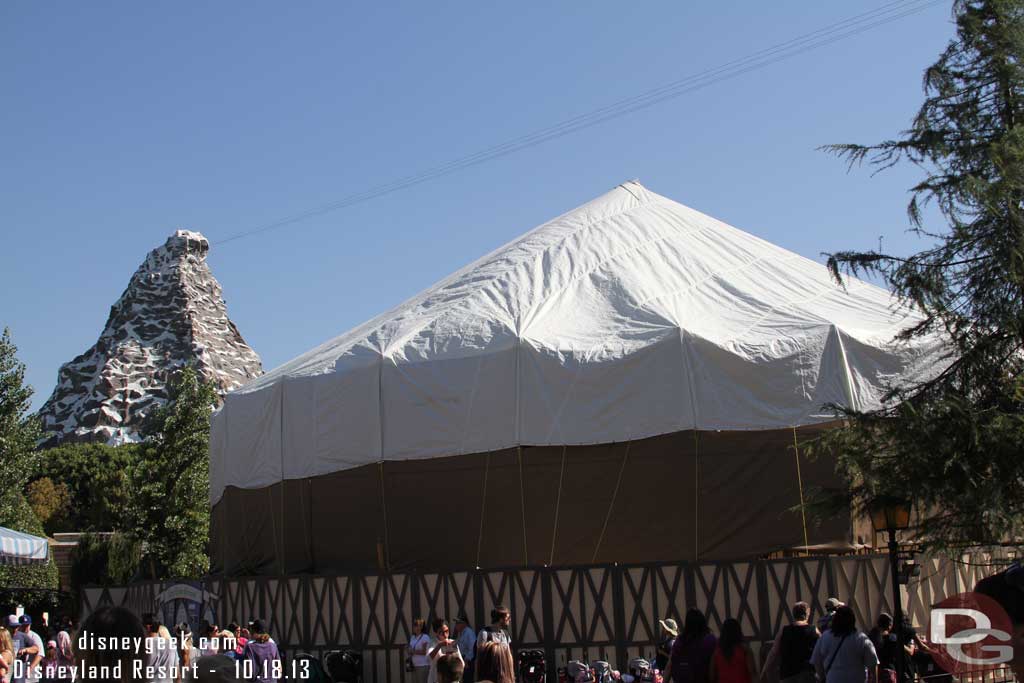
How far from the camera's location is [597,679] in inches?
514

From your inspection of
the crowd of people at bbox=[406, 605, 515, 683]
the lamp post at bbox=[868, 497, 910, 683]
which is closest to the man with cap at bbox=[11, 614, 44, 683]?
the crowd of people at bbox=[406, 605, 515, 683]

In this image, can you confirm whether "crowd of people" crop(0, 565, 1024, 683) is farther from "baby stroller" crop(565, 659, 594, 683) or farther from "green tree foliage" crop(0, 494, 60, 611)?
"green tree foliage" crop(0, 494, 60, 611)

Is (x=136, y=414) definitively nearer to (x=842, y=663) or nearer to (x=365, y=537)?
(x=365, y=537)

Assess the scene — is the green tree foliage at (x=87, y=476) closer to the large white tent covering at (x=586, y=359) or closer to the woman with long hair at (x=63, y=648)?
the large white tent covering at (x=586, y=359)

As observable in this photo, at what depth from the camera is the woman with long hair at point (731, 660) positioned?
307 inches

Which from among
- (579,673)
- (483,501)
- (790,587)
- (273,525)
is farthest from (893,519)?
(273,525)

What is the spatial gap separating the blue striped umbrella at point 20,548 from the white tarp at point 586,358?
146 inches

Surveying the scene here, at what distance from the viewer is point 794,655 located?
908cm

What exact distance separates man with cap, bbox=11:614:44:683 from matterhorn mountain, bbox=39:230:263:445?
5127cm

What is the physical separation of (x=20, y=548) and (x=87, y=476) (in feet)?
108

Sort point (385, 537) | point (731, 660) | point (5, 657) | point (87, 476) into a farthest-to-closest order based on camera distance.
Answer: point (87, 476) < point (385, 537) < point (5, 657) < point (731, 660)

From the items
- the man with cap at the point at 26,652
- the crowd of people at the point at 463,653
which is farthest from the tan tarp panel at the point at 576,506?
the man with cap at the point at 26,652

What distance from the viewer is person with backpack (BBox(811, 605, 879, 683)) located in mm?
8273

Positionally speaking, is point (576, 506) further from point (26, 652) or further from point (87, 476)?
point (87, 476)
